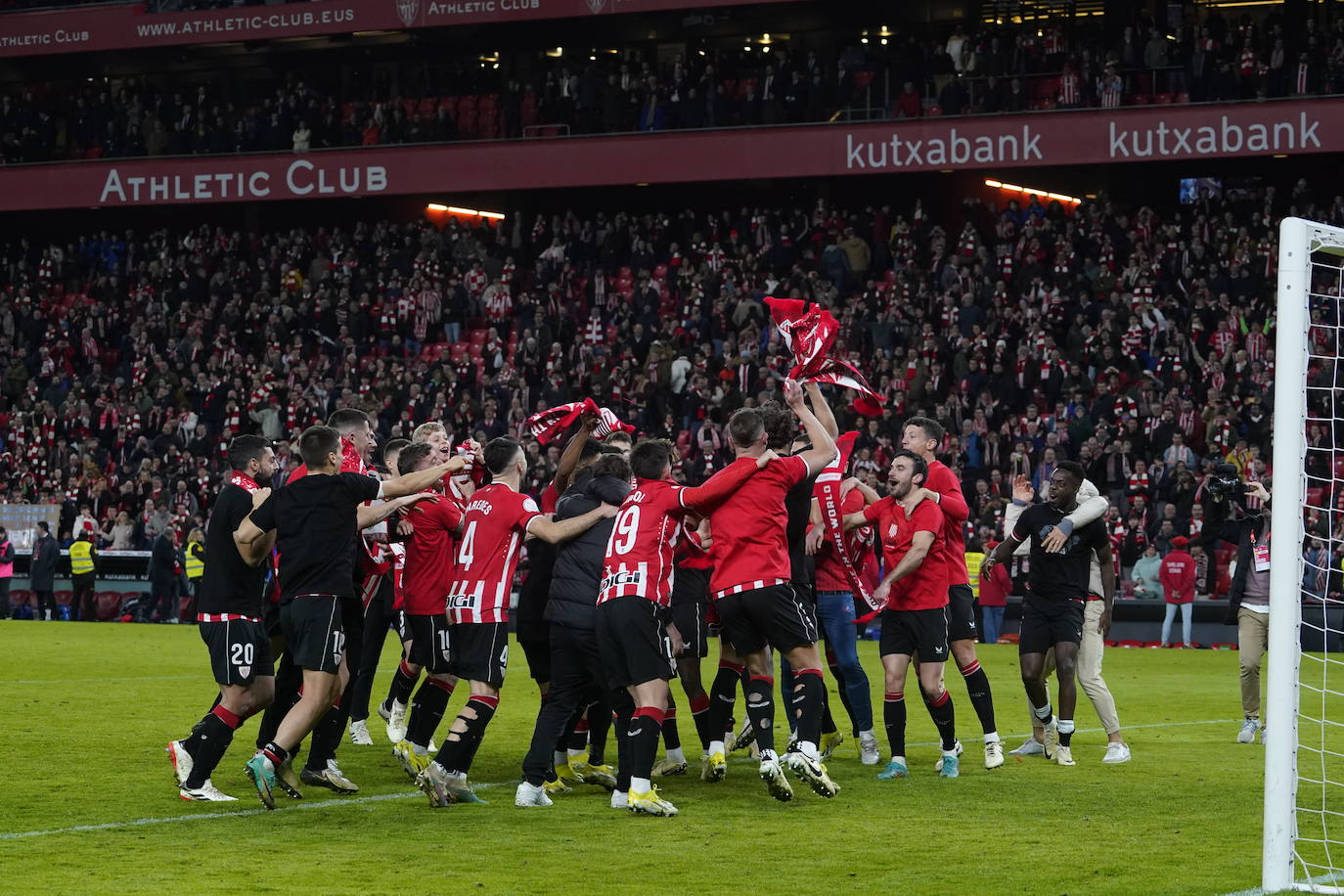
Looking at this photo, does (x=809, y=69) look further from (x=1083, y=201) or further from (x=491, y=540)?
(x=491, y=540)

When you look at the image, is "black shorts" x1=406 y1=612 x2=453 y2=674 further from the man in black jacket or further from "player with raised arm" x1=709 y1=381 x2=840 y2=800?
"player with raised arm" x1=709 y1=381 x2=840 y2=800

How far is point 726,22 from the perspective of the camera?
3856 cm

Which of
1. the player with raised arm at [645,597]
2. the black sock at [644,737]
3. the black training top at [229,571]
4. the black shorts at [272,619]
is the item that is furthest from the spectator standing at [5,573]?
the black sock at [644,737]

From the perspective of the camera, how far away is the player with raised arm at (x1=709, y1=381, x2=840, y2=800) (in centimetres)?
959

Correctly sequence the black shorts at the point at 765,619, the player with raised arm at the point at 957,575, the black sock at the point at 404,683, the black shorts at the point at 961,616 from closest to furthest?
1. the black shorts at the point at 765,619
2. the player with raised arm at the point at 957,575
3. the black shorts at the point at 961,616
4. the black sock at the point at 404,683

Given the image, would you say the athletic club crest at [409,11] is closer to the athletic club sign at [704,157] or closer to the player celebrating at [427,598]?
the athletic club sign at [704,157]

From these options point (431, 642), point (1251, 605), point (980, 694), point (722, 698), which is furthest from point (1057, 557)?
point (431, 642)

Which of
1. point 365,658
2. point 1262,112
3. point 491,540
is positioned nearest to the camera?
point 491,540

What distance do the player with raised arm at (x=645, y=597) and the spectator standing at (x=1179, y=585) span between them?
51.4 ft

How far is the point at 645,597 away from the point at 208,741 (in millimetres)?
2478

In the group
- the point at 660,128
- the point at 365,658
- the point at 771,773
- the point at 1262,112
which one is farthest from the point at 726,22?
the point at 771,773

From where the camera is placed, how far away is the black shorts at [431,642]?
10102mm

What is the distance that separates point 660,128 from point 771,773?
93.4ft

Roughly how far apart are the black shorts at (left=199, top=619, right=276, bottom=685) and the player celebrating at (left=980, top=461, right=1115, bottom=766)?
509cm
